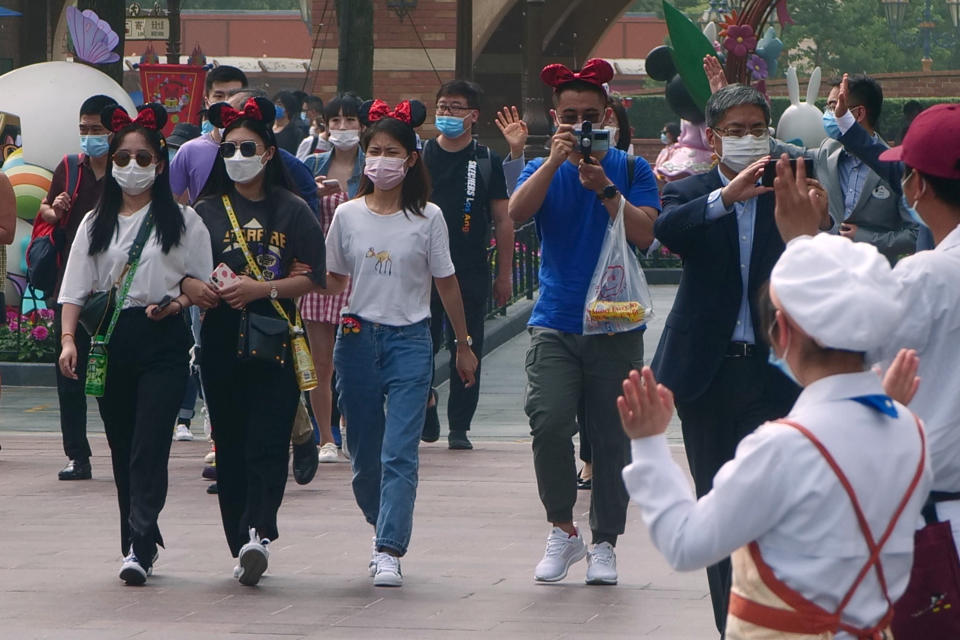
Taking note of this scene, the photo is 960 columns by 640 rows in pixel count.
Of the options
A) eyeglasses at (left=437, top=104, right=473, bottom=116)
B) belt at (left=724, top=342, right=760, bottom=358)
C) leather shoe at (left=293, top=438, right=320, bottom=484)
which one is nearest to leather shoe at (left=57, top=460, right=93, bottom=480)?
leather shoe at (left=293, top=438, right=320, bottom=484)

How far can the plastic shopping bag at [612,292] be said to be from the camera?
698cm

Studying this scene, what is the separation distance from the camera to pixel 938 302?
4047 millimetres

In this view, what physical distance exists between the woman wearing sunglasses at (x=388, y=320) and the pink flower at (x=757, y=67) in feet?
27.1

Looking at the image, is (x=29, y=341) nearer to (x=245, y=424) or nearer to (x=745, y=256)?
(x=245, y=424)

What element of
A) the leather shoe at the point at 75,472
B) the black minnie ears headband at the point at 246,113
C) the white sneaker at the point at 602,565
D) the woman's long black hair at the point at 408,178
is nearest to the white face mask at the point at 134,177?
the black minnie ears headband at the point at 246,113

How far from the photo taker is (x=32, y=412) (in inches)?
504

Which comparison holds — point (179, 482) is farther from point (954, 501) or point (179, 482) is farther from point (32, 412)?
point (954, 501)

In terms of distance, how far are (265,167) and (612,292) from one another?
1.54 m

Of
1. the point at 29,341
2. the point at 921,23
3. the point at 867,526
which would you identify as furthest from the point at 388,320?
the point at 921,23

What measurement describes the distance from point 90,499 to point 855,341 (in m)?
6.77

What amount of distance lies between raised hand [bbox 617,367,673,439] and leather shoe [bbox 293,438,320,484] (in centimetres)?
558

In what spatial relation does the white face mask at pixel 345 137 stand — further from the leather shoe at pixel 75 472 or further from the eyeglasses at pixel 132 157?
the eyeglasses at pixel 132 157

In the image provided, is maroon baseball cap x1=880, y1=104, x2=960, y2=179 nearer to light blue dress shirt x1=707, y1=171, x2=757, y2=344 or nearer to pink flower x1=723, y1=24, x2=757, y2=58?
light blue dress shirt x1=707, y1=171, x2=757, y2=344

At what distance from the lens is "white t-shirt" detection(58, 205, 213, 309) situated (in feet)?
23.7
